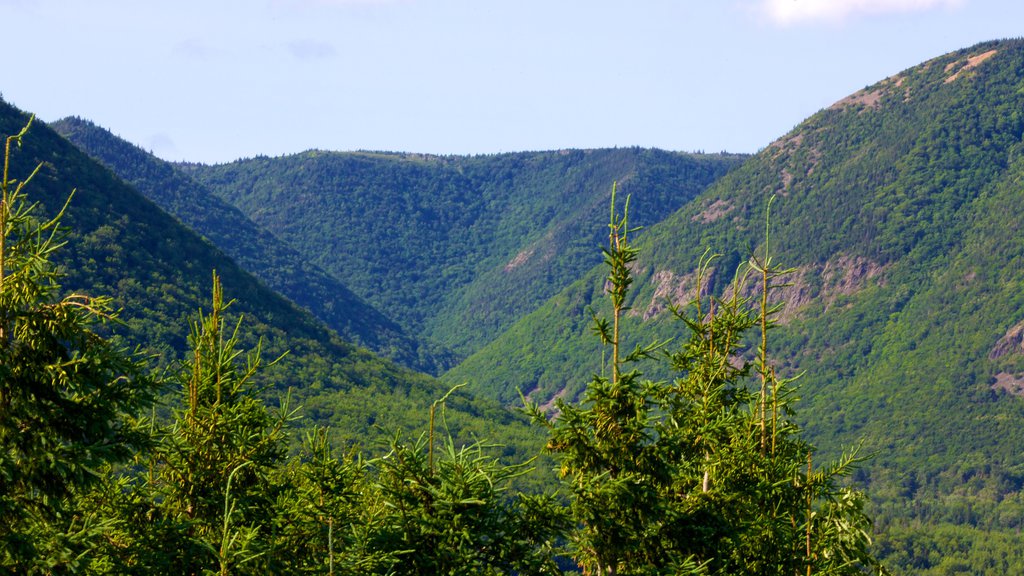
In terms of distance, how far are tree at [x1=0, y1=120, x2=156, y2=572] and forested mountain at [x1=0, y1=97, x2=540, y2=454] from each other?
10565cm

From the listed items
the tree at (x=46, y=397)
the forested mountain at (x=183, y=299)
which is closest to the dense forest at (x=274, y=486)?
the tree at (x=46, y=397)

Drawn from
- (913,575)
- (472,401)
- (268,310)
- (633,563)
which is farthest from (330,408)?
(633,563)

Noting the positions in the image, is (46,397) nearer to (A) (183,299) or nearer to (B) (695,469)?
(B) (695,469)

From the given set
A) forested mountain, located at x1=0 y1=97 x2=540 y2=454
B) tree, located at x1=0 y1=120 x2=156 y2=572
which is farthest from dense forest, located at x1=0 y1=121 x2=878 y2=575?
forested mountain, located at x1=0 y1=97 x2=540 y2=454

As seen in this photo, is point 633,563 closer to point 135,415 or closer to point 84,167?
point 135,415

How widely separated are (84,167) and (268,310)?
29.1m

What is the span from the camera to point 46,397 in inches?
511

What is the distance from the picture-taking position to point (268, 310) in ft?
502

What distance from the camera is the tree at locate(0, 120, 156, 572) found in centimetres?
1261

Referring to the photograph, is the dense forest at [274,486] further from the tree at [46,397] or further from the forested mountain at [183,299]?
the forested mountain at [183,299]

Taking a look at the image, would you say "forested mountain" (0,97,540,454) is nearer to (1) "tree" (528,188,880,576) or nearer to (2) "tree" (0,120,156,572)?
(1) "tree" (528,188,880,576)

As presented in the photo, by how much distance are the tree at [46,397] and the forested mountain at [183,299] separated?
106 meters

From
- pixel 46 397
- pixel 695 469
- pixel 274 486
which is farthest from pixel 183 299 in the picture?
pixel 46 397

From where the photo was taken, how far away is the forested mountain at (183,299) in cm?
12650
